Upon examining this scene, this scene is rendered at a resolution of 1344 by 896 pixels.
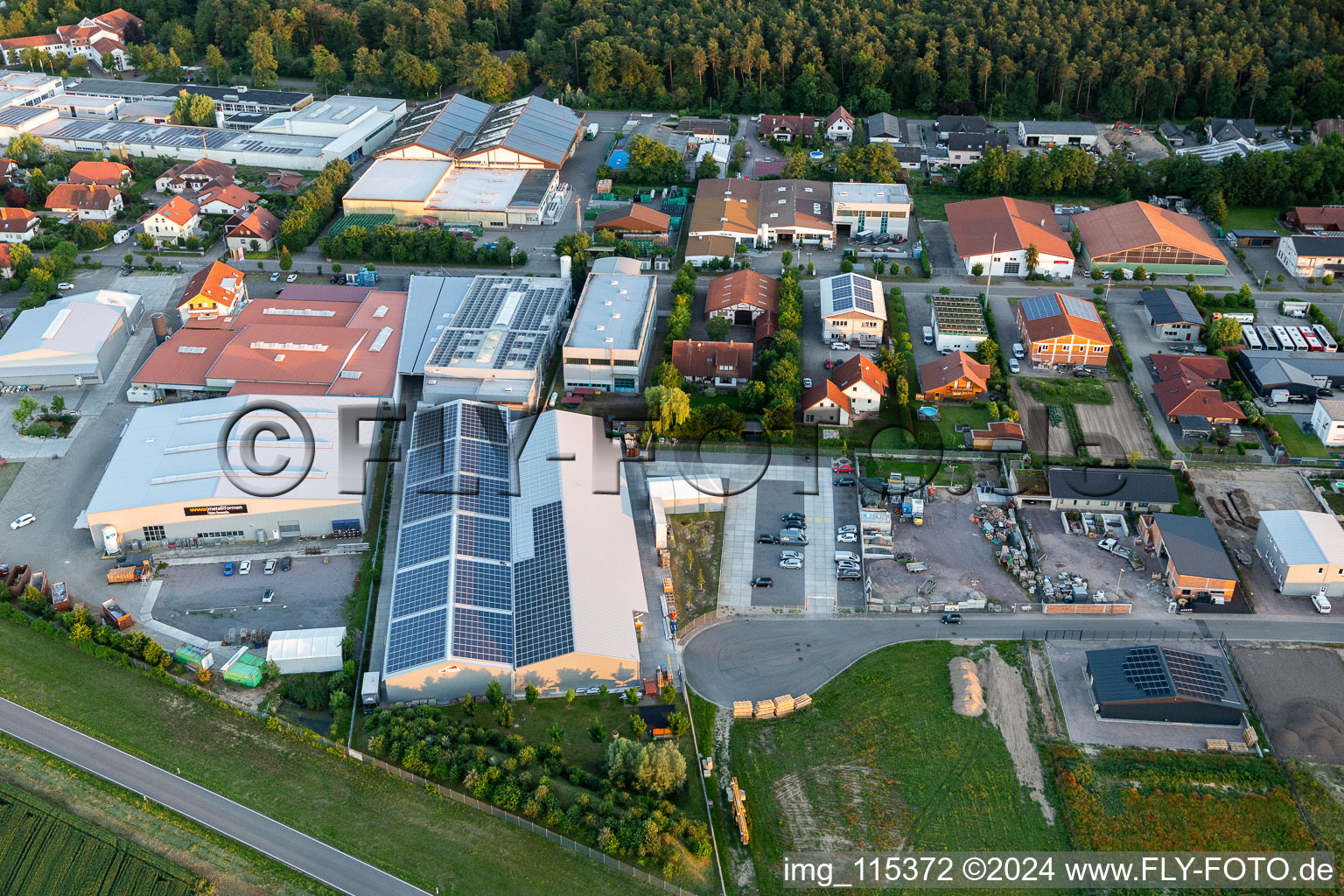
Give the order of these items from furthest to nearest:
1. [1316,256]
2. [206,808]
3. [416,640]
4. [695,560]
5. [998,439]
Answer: [1316,256] → [998,439] → [695,560] → [416,640] → [206,808]

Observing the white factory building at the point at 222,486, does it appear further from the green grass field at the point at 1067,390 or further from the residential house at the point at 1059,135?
the residential house at the point at 1059,135

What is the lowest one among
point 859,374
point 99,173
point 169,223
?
point 859,374

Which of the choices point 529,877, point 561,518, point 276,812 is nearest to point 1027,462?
point 561,518

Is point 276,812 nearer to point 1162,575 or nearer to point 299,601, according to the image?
point 299,601

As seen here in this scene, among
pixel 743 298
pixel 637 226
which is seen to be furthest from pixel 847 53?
pixel 743 298

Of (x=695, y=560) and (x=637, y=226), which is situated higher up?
(x=637, y=226)

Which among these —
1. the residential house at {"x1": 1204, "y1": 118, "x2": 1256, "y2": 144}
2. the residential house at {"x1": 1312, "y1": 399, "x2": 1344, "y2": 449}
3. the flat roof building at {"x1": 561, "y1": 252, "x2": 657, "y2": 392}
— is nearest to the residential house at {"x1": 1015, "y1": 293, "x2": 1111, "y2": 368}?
the residential house at {"x1": 1312, "y1": 399, "x2": 1344, "y2": 449}

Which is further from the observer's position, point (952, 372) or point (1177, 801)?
point (952, 372)

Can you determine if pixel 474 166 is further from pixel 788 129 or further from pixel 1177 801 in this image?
pixel 1177 801
